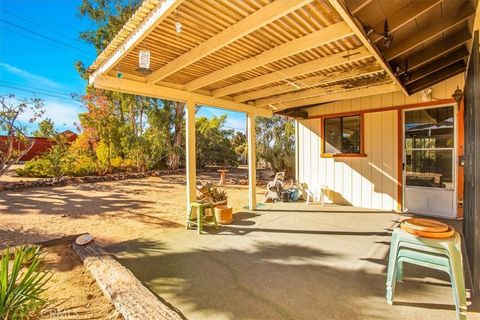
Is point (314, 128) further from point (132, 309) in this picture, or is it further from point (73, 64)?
point (73, 64)

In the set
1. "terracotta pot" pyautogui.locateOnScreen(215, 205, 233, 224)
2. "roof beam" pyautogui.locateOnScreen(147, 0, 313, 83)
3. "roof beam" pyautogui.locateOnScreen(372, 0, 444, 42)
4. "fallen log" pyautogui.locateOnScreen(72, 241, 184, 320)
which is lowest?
"fallen log" pyautogui.locateOnScreen(72, 241, 184, 320)

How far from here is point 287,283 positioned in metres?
2.44

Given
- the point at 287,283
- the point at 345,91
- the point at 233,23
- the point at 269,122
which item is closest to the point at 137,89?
the point at 233,23

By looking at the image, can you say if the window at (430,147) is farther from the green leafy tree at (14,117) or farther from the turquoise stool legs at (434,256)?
the green leafy tree at (14,117)

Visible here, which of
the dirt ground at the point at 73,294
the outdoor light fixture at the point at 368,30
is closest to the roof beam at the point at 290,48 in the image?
the outdoor light fixture at the point at 368,30

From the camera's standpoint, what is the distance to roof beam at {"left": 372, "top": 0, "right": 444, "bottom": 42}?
2508mm

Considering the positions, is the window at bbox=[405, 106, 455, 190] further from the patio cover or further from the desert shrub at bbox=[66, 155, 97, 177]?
the desert shrub at bbox=[66, 155, 97, 177]

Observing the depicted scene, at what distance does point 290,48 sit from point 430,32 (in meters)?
1.85

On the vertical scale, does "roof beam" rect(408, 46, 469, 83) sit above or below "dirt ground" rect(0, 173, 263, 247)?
above

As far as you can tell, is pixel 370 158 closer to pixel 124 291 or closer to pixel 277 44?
pixel 277 44

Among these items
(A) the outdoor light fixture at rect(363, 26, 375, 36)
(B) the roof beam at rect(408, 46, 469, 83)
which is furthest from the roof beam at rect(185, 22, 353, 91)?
(B) the roof beam at rect(408, 46, 469, 83)

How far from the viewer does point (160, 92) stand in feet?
14.1

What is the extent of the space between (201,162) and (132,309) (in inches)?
626

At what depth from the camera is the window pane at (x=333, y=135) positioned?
249 inches
